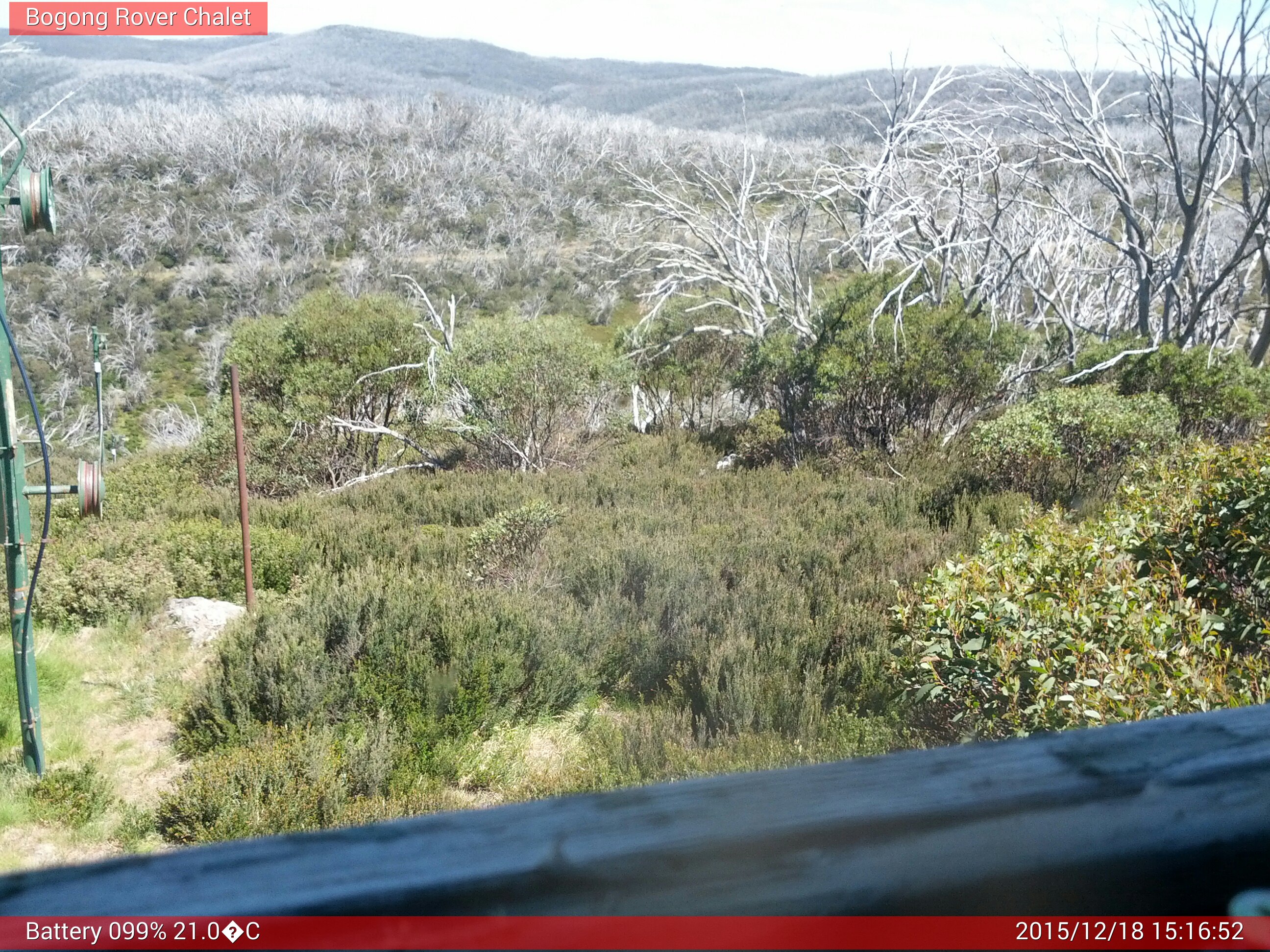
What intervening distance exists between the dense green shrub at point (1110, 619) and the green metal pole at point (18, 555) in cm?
422

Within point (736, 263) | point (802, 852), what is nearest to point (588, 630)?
point (802, 852)

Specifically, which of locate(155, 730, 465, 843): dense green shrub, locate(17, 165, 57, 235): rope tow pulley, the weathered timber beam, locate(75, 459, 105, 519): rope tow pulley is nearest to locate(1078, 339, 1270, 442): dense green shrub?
locate(155, 730, 465, 843): dense green shrub

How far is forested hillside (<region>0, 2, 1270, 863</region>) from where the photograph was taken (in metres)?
4.11

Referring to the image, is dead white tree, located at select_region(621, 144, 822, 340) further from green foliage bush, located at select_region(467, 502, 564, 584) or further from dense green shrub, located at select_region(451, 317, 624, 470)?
green foliage bush, located at select_region(467, 502, 564, 584)

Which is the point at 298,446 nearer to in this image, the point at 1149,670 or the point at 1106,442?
the point at 1106,442

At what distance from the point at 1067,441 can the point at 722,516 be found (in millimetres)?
3383

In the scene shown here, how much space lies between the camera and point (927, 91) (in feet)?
42.8

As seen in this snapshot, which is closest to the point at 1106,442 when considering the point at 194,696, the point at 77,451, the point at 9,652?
the point at 194,696

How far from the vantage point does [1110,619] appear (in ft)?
11.5

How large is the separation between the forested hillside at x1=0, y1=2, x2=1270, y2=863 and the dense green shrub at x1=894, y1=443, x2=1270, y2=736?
0.02 m

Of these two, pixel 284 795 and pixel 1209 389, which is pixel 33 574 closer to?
pixel 284 795

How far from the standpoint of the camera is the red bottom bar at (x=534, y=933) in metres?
0.57

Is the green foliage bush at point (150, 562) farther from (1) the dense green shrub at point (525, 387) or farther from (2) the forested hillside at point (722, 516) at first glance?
(1) the dense green shrub at point (525, 387)

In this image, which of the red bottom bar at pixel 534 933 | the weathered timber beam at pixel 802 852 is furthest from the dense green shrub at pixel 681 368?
the red bottom bar at pixel 534 933
